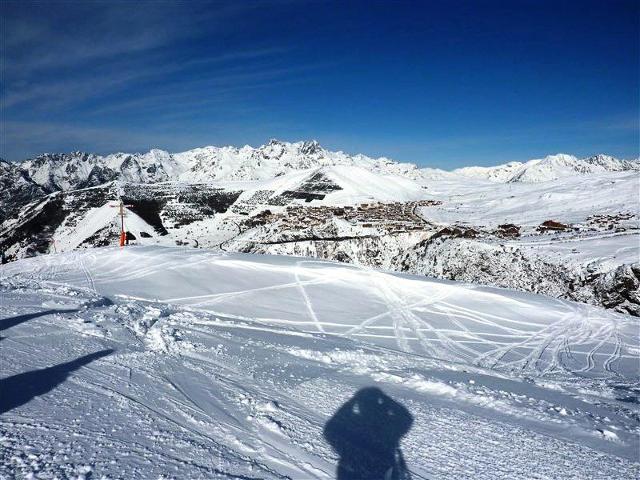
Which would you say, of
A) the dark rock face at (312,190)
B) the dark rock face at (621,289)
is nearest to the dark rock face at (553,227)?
the dark rock face at (621,289)

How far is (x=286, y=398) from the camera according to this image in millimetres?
6719

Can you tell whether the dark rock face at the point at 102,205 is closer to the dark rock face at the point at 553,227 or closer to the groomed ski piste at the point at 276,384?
the dark rock face at the point at 553,227

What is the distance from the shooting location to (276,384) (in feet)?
23.9

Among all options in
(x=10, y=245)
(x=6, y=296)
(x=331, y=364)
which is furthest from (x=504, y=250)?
(x=10, y=245)

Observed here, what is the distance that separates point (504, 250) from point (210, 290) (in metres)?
23.0

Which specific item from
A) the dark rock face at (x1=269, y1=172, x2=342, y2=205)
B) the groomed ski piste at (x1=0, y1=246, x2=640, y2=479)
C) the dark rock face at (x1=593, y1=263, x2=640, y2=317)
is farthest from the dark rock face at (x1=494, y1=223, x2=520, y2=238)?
the dark rock face at (x1=269, y1=172, x2=342, y2=205)

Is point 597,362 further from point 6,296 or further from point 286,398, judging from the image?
point 6,296

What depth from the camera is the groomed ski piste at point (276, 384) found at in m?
4.68

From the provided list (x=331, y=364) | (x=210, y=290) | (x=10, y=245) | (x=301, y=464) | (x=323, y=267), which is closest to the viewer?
(x=301, y=464)

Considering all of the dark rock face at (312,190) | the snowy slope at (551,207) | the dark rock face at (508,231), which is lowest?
the dark rock face at (508,231)

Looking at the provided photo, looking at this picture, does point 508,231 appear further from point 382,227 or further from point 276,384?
point 276,384

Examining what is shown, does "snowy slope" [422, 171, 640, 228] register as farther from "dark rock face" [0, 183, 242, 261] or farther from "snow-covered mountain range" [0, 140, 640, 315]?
"dark rock face" [0, 183, 242, 261]

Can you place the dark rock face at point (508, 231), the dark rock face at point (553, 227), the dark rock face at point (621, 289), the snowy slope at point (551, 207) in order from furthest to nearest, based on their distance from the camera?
the snowy slope at point (551, 207), the dark rock face at point (553, 227), the dark rock face at point (508, 231), the dark rock face at point (621, 289)

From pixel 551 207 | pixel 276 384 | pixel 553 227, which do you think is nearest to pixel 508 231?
pixel 553 227
